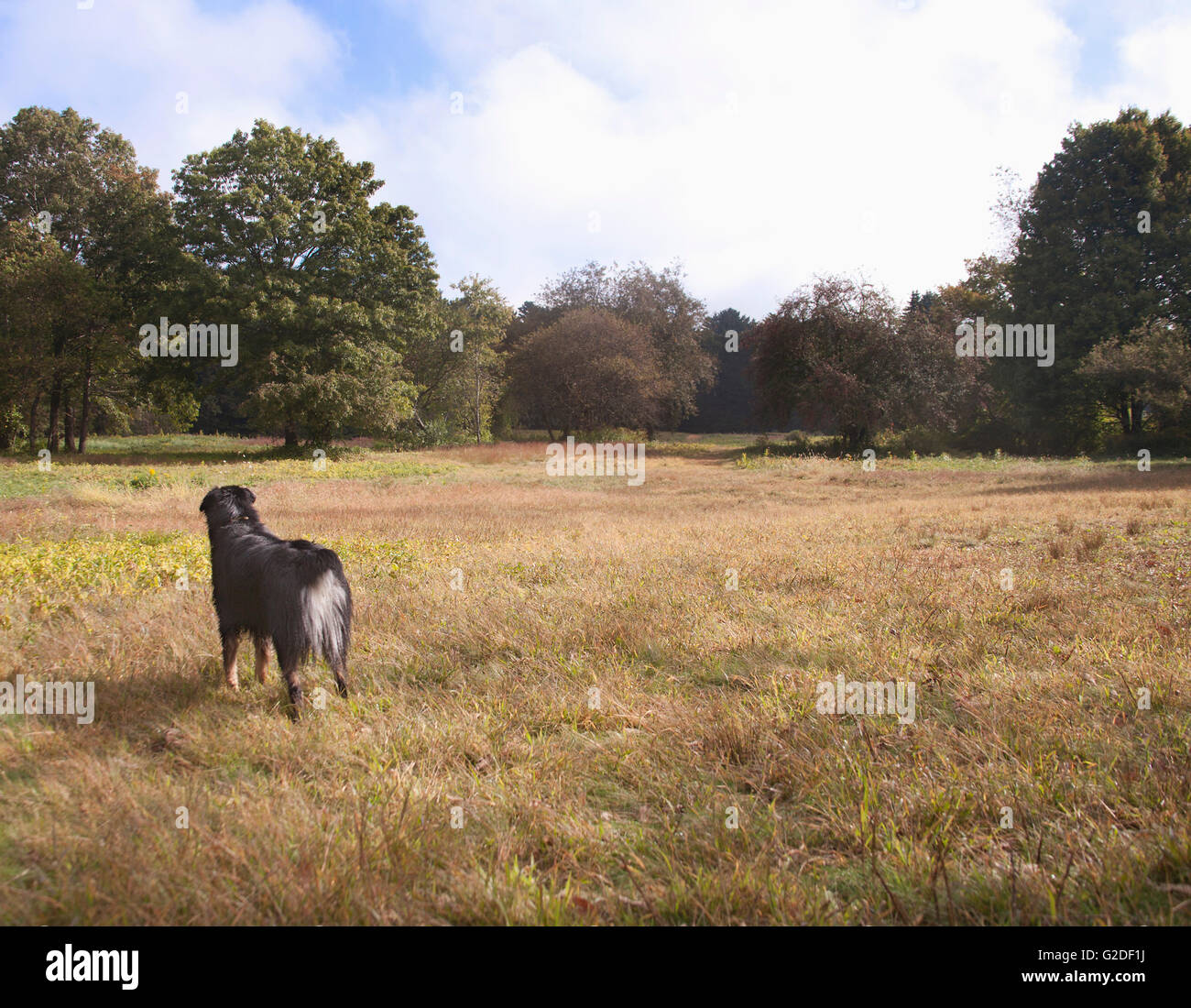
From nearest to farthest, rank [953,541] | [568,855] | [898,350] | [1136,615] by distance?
[568,855] < [1136,615] < [953,541] < [898,350]

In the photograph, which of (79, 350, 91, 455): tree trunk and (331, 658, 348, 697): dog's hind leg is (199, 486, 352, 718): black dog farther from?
(79, 350, 91, 455): tree trunk

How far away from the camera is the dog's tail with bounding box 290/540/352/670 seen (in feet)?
11.5

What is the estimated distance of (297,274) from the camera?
1125 inches

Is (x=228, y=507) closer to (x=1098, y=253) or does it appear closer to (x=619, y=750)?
(x=619, y=750)

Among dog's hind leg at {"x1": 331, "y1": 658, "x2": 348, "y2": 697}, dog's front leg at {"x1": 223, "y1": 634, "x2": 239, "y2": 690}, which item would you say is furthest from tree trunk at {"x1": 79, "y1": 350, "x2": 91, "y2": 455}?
dog's hind leg at {"x1": 331, "y1": 658, "x2": 348, "y2": 697}

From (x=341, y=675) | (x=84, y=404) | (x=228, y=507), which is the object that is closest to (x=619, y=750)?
(x=341, y=675)

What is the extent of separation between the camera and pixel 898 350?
31.3 m

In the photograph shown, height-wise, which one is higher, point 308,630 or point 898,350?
point 898,350

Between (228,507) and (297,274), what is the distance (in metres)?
28.0

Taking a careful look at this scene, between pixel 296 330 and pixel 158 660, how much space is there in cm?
2795

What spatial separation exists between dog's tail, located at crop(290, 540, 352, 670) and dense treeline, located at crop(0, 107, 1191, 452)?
84.9 feet
